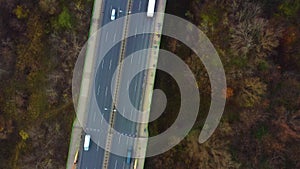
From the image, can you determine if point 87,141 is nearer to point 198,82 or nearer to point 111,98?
point 111,98

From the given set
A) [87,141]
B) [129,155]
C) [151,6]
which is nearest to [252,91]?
[151,6]

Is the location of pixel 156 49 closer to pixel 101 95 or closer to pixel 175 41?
pixel 175 41

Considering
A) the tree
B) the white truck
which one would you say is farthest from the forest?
the white truck

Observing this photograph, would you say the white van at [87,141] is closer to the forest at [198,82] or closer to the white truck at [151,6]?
the forest at [198,82]

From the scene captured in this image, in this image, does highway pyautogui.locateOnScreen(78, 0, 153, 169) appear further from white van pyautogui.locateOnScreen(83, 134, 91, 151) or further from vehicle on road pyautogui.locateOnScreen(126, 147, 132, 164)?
white van pyautogui.locateOnScreen(83, 134, 91, 151)

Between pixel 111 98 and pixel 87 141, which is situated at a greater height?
pixel 111 98

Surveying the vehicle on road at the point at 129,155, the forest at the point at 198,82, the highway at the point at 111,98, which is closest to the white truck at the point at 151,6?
the highway at the point at 111,98

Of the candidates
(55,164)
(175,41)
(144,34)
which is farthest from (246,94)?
(55,164)

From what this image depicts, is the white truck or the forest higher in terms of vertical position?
the white truck
